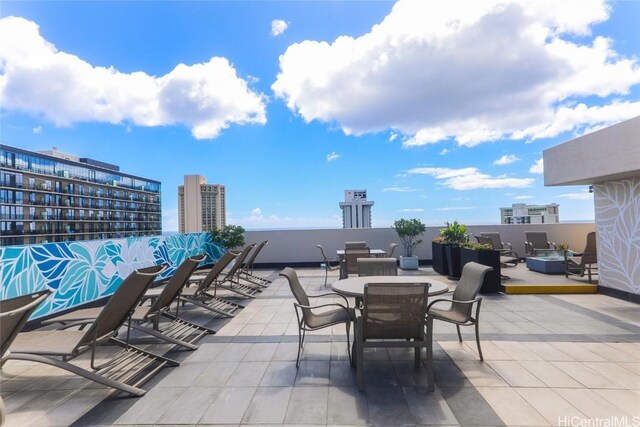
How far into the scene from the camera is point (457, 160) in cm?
1948

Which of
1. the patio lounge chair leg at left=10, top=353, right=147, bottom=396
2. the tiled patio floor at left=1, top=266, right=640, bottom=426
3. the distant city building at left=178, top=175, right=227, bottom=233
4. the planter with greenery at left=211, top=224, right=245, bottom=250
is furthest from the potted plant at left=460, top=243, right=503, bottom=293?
the distant city building at left=178, top=175, right=227, bottom=233

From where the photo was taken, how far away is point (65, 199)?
71.6 meters

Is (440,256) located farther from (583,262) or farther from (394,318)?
(394,318)

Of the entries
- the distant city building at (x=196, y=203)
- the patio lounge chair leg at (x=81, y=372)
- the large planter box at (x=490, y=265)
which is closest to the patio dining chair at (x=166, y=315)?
the patio lounge chair leg at (x=81, y=372)

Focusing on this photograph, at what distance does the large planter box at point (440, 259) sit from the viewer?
8243 millimetres

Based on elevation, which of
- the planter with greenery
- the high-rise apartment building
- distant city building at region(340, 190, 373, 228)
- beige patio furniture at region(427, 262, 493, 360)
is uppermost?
the high-rise apartment building

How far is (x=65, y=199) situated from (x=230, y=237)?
81212 mm

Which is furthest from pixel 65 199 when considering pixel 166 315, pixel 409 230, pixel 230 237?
pixel 166 315

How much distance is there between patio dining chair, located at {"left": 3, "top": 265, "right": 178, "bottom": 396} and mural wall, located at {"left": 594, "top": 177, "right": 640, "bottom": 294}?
727 centimetres

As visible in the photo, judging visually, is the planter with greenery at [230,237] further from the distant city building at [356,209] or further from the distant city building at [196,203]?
the distant city building at [196,203]

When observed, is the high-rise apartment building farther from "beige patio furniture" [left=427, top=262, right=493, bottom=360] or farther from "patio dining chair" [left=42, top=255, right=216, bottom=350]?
"beige patio furniture" [left=427, top=262, right=493, bottom=360]

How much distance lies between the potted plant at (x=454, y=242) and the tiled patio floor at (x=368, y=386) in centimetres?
345

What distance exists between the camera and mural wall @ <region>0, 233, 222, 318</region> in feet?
14.1

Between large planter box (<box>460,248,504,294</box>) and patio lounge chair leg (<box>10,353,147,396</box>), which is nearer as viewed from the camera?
patio lounge chair leg (<box>10,353,147,396</box>)
